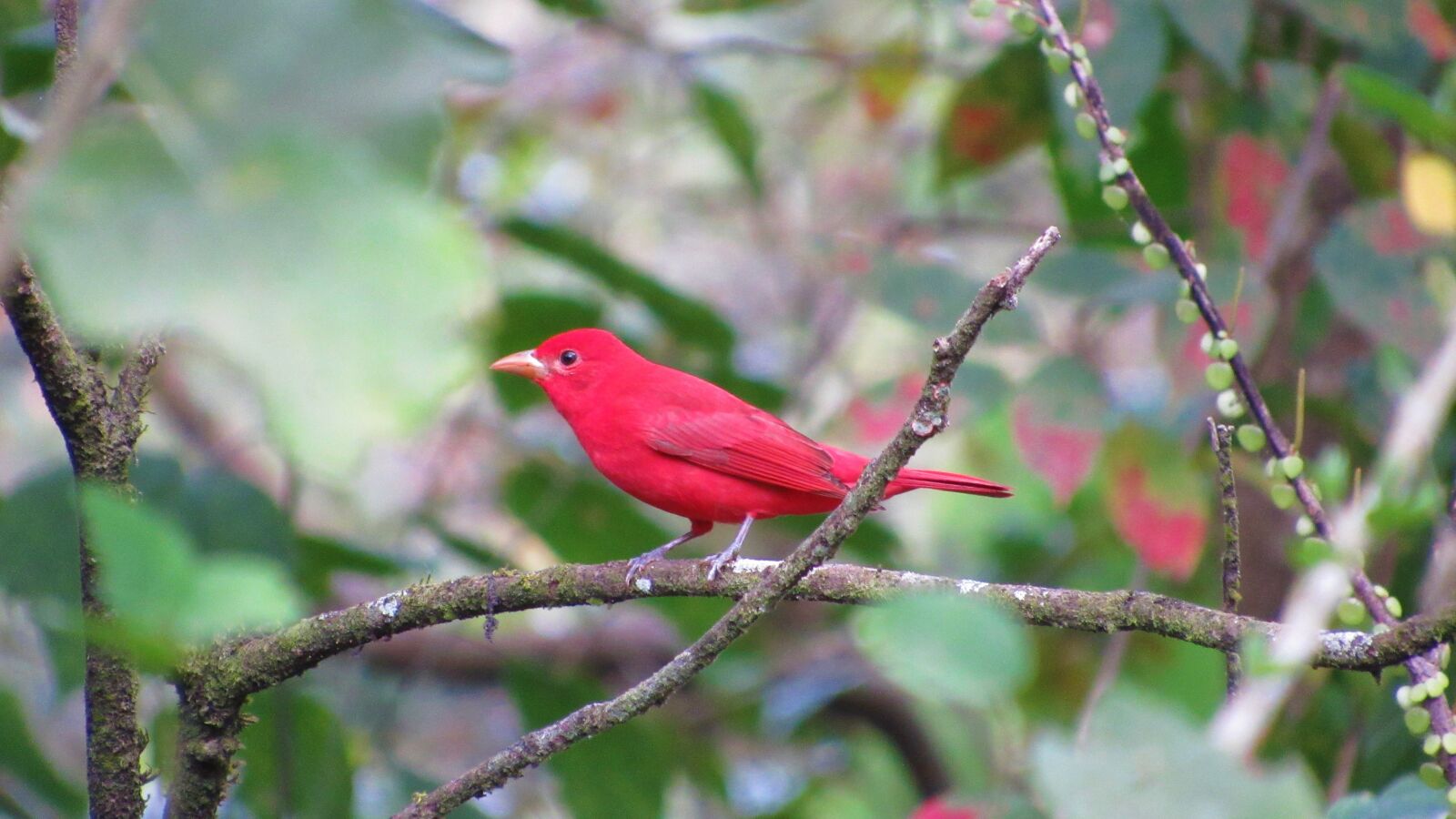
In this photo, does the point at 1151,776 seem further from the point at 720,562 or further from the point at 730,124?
the point at 730,124

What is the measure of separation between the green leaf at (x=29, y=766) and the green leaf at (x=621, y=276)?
1635 millimetres

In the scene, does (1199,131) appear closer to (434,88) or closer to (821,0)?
(821,0)

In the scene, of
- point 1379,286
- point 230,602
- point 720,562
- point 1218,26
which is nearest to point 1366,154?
point 1379,286

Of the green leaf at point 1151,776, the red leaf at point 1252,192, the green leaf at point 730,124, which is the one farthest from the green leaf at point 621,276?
the green leaf at point 1151,776

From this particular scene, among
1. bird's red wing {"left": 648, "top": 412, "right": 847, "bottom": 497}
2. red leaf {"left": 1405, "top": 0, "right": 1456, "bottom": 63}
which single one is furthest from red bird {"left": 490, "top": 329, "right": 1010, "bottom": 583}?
red leaf {"left": 1405, "top": 0, "right": 1456, "bottom": 63}

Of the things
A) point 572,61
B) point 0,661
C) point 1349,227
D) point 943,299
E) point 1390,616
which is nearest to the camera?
point 1390,616

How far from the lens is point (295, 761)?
2.77m

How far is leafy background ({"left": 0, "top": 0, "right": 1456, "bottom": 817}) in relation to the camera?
691 millimetres

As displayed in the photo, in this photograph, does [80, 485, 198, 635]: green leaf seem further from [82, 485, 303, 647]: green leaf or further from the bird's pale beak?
the bird's pale beak

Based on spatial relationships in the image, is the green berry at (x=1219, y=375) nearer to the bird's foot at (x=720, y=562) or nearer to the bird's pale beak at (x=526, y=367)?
the bird's foot at (x=720, y=562)

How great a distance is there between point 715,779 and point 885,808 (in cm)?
81

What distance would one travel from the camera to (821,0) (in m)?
6.59

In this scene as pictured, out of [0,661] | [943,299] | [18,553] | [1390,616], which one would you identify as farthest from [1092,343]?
[0,661]

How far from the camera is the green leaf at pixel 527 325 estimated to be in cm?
382
